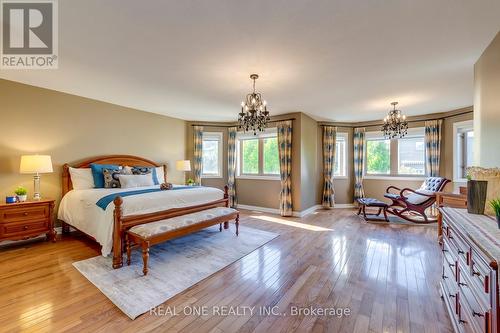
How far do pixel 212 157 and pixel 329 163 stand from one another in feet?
11.7

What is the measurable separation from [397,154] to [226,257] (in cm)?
575

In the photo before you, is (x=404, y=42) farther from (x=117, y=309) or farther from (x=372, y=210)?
(x=372, y=210)

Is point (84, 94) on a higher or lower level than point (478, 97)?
higher

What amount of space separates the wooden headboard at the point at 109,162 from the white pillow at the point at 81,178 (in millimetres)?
107

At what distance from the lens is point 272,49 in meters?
2.49

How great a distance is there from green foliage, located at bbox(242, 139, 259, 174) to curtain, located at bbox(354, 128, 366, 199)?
118 inches

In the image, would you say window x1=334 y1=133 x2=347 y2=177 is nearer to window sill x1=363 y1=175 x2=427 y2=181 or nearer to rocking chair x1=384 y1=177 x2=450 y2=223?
window sill x1=363 y1=175 x2=427 y2=181

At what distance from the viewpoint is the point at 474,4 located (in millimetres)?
1791

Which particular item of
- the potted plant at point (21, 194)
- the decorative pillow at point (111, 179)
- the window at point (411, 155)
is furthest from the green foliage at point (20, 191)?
the window at point (411, 155)

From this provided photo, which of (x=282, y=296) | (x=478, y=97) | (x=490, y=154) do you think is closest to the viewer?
(x=282, y=296)

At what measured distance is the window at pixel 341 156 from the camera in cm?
675

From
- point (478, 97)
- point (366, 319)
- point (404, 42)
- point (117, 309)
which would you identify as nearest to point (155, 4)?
point (404, 42)

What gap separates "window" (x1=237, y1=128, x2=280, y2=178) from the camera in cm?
614

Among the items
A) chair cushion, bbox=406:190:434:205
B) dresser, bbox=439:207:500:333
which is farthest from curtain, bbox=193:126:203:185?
dresser, bbox=439:207:500:333
